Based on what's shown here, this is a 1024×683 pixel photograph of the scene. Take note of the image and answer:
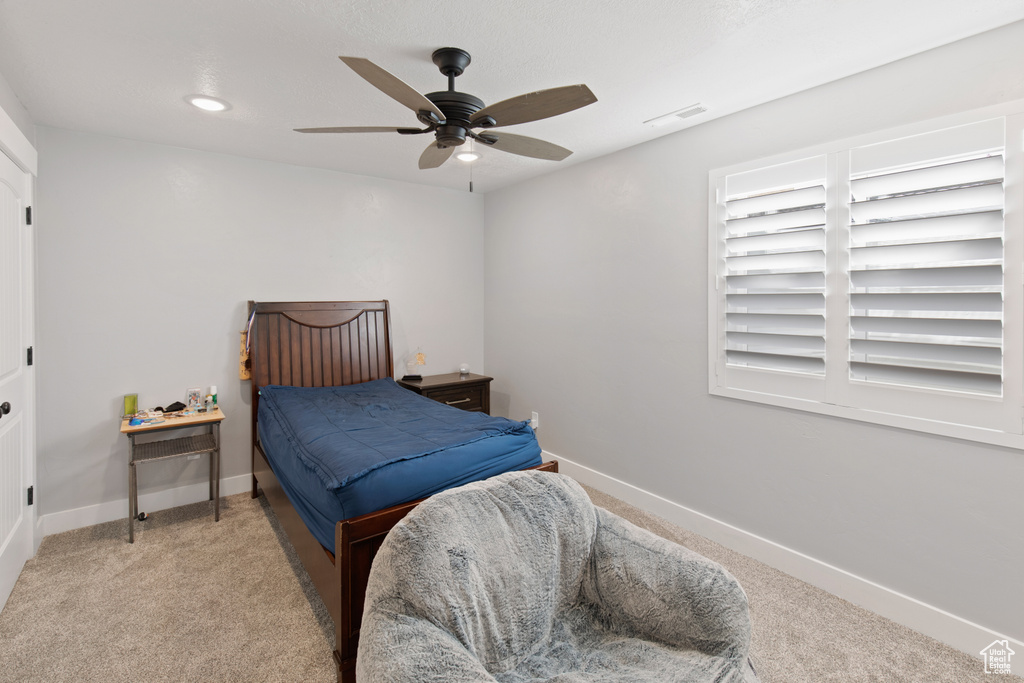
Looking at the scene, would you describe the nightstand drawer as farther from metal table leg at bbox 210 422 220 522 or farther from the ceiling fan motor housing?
the ceiling fan motor housing

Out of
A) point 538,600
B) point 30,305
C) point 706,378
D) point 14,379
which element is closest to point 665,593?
point 538,600

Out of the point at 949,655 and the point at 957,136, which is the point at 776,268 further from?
the point at 949,655

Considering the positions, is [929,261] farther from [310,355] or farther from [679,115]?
[310,355]

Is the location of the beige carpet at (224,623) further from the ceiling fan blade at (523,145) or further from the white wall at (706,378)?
the ceiling fan blade at (523,145)

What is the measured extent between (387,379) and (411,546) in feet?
9.26

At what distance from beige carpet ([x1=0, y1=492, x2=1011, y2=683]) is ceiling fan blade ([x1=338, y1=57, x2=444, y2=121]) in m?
2.16

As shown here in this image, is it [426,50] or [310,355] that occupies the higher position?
[426,50]

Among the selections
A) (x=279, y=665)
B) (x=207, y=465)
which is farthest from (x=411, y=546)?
(x=207, y=465)

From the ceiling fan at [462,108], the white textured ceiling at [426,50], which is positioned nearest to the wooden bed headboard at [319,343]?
the white textured ceiling at [426,50]

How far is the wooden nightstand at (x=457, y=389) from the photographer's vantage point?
4.03m

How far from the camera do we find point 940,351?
6.70 feet

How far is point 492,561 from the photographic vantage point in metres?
1.45

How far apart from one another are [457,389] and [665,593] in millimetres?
2900

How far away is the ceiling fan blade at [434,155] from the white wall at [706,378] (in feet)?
4.99
